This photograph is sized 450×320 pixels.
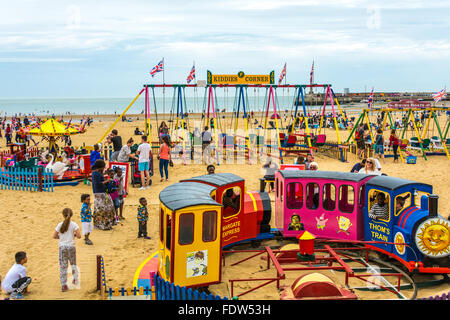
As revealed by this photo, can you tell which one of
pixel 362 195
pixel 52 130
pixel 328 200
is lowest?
pixel 328 200

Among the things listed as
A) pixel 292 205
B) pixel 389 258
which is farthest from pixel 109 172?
pixel 389 258

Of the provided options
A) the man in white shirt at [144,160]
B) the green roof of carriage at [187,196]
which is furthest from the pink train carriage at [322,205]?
the man in white shirt at [144,160]

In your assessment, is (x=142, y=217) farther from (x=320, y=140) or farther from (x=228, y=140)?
(x=320, y=140)

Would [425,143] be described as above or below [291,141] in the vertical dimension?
below

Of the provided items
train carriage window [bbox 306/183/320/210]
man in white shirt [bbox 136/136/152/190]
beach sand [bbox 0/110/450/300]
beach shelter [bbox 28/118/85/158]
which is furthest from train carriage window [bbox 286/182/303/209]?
beach shelter [bbox 28/118/85/158]

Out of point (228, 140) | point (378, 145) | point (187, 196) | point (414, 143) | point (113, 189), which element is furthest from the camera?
point (414, 143)

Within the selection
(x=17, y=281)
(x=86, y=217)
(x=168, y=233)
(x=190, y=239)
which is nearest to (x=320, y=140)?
(x=86, y=217)

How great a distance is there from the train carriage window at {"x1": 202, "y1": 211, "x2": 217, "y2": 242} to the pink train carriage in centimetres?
323

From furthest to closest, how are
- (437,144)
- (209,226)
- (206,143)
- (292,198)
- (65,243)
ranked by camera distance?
(437,144), (206,143), (292,198), (65,243), (209,226)

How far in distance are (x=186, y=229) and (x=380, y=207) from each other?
4.56 metres

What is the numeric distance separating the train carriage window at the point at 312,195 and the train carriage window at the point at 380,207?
1.33 m

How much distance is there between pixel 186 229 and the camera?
293 inches

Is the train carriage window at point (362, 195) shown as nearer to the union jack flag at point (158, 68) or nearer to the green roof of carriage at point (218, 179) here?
the green roof of carriage at point (218, 179)
